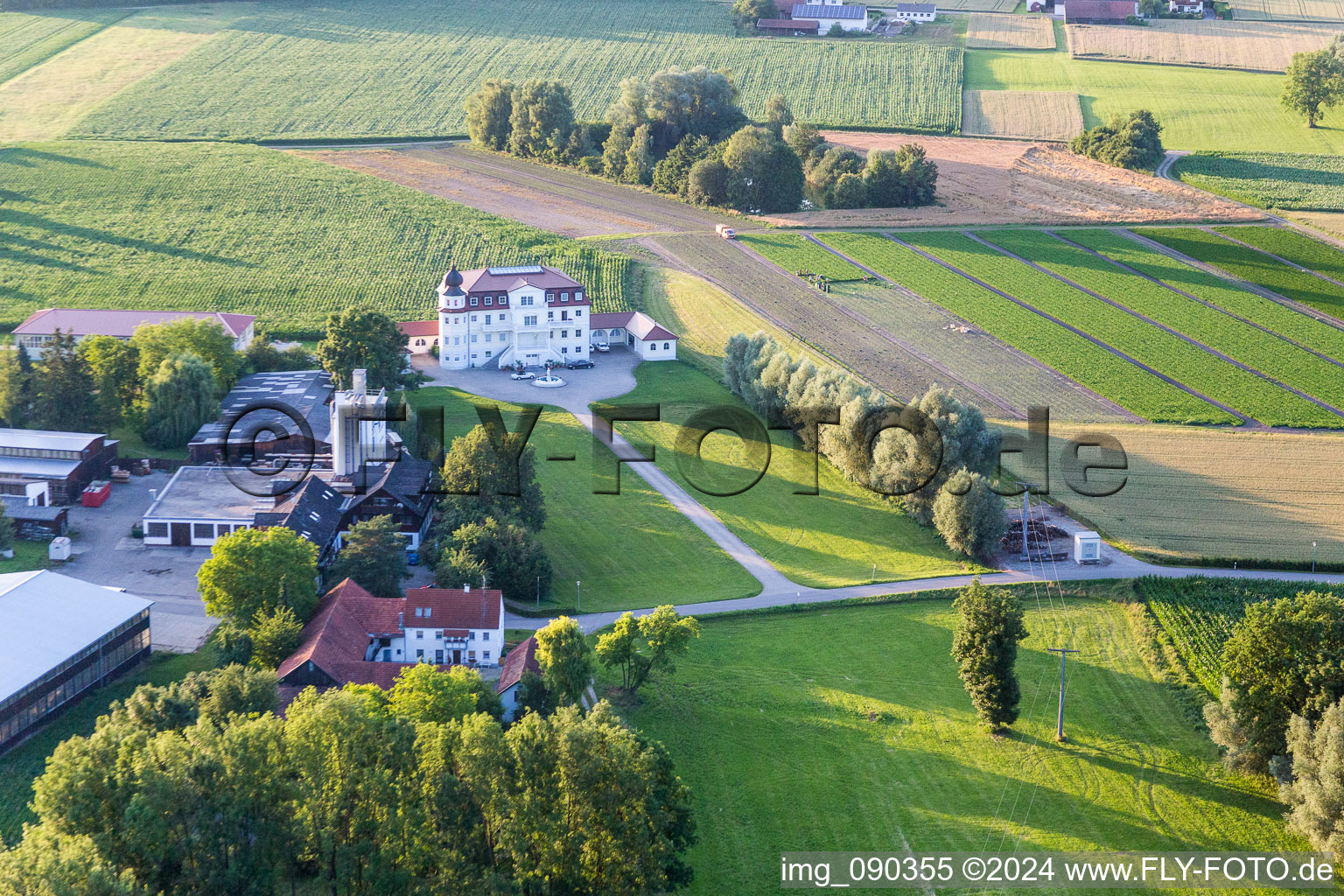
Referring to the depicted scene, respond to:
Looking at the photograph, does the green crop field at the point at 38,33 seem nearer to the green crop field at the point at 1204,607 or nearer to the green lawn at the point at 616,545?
the green lawn at the point at 616,545

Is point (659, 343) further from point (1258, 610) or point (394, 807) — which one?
point (394, 807)

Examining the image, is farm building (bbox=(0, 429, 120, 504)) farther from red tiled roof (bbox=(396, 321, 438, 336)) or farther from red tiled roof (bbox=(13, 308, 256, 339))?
red tiled roof (bbox=(396, 321, 438, 336))

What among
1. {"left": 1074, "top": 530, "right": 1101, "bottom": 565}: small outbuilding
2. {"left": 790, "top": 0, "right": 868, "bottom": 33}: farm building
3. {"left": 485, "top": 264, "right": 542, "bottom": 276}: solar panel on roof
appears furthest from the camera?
{"left": 790, "top": 0, "right": 868, "bottom": 33}: farm building

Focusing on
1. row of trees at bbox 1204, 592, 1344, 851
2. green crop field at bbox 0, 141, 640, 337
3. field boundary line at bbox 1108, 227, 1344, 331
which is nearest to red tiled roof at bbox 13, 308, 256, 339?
green crop field at bbox 0, 141, 640, 337

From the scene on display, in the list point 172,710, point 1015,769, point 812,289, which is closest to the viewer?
point 172,710

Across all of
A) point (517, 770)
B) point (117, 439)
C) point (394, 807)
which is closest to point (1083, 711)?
point (517, 770)

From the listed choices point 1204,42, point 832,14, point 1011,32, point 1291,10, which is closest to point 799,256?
point 832,14

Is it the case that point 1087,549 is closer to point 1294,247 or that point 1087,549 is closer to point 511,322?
point 511,322
